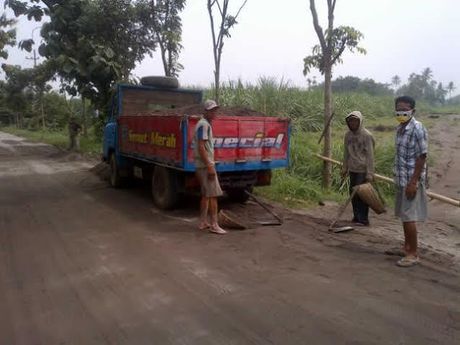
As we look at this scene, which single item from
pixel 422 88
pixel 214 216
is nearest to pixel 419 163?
pixel 214 216

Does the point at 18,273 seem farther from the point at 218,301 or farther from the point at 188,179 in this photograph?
the point at 188,179

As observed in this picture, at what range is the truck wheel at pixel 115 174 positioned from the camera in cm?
1008

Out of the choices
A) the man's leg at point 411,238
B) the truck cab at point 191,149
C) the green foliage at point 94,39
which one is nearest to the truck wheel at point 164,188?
the truck cab at point 191,149

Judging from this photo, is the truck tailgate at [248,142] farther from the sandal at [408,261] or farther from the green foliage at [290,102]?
the green foliage at [290,102]

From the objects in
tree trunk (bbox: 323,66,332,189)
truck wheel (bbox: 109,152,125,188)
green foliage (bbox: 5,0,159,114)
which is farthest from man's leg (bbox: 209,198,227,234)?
green foliage (bbox: 5,0,159,114)

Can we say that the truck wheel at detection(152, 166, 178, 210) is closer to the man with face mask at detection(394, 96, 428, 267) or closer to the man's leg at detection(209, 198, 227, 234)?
the man's leg at detection(209, 198, 227, 234)

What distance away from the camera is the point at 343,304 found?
13.3 feet

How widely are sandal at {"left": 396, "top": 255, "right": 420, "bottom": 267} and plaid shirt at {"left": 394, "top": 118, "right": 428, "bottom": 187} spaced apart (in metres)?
0.80

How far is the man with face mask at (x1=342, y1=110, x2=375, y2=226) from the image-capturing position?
6.94 meters

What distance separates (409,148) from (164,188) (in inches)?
164

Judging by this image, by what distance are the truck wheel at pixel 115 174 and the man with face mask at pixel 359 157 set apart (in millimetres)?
5072

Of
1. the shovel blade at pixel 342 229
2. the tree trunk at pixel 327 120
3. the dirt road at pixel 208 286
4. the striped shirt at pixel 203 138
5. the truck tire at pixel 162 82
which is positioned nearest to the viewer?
the dirt road at pixel 208 286

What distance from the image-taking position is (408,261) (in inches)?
200

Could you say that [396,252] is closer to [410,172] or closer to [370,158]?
[410,172]
